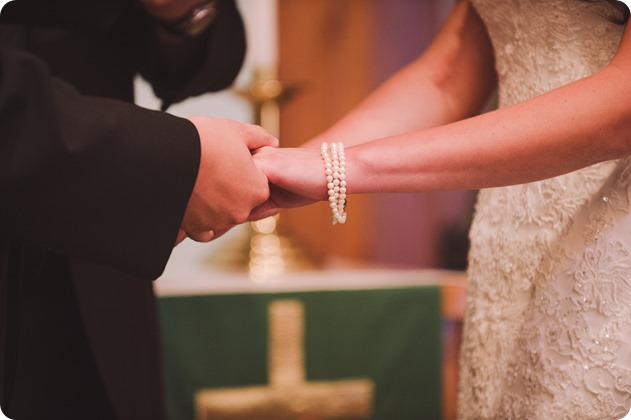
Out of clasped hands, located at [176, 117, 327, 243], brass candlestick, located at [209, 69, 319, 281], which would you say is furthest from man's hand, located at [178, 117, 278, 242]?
brass candlestick, located at [209, 69, 319, 281]

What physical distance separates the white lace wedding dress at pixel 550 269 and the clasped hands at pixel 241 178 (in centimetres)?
29

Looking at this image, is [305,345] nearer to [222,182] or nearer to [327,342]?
[327,342]

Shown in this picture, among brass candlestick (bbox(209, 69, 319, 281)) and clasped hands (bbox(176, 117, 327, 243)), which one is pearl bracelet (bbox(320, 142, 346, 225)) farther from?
brass candlestick (bbox(209, 69, 319, 281))

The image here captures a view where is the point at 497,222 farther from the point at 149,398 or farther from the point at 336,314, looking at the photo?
the point at 336,314

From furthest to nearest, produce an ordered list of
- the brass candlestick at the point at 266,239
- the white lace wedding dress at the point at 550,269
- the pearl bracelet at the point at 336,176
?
the brass candlestick at the point at 266,239, the pearl bracelet at the point at 336,176, the white lace wedding dress at the point at 550,269

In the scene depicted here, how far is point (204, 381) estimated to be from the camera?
6.00ft

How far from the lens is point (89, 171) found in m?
0.72

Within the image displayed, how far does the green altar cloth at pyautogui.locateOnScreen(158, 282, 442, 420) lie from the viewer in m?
1.82

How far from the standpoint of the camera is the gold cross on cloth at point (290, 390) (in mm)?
1861

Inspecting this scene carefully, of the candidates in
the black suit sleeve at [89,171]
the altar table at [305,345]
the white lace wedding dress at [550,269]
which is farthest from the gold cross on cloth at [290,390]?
the black suit sleeve at [89,171]

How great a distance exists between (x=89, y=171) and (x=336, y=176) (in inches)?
13.2

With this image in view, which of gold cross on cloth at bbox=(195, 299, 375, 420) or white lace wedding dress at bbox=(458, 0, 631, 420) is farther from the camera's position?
gold cross on cloth at bbox=(195, 299, 375, 420)

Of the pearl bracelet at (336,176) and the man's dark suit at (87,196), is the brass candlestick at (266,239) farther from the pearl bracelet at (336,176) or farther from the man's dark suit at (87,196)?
the pearl bracelet at (336,176)

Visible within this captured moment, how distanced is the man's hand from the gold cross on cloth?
→ 3.21ft
